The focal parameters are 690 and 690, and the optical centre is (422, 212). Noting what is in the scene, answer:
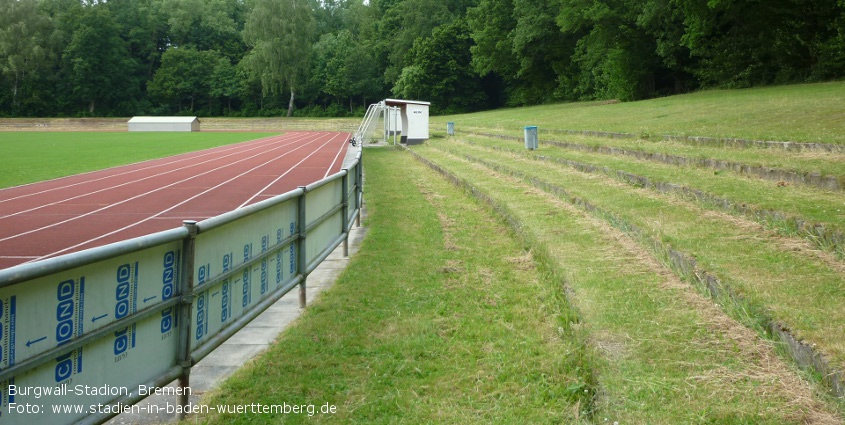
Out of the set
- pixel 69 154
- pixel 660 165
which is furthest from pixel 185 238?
pixel 69 154

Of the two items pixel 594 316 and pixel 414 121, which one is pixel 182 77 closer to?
pixel 414 121

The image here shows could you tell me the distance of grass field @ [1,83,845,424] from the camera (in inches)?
156

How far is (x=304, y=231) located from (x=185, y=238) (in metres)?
2.66

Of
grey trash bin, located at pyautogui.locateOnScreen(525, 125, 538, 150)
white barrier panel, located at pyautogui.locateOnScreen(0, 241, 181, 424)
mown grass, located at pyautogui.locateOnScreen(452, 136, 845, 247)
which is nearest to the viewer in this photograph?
white barrier panel, located at pyautogui.locateOnScreen(0, 241, 181, 424)

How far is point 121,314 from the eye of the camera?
323 cm

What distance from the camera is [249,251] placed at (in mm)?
4965

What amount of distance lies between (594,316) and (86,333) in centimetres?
353

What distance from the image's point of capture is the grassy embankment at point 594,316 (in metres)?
3.96

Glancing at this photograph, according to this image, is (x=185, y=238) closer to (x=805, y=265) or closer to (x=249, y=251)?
(x=249, y=251)

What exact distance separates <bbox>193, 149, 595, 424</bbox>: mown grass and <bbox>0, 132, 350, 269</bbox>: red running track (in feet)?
17.7

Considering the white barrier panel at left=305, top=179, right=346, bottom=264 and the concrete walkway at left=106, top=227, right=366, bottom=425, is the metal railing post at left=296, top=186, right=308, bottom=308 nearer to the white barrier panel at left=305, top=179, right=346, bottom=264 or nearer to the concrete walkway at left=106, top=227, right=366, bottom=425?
the white barrier panel at left=305, top=179, right=346, bottom=264

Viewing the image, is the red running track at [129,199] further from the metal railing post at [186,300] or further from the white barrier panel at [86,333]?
the white barrier panel at [86,333]
